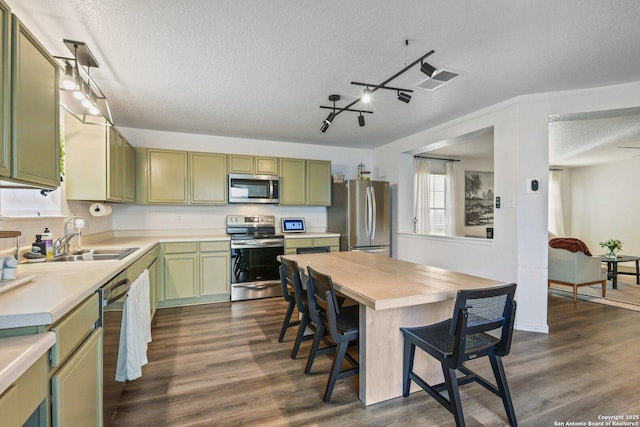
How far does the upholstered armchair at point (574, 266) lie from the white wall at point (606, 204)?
371cm

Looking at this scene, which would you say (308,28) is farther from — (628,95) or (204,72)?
(628,95)

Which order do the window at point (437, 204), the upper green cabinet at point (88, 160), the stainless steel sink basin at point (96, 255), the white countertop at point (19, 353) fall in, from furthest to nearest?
the window at point (437, 204) → the upper green cabinet at point (88, 160) → the stainless steel sink basin at point (96, 255) → the white countertop at point (19, 353)

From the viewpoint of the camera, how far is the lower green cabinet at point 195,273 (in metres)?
3.82

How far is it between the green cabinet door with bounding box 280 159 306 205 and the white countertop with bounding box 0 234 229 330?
2857mm

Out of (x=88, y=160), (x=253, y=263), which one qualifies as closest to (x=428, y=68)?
(x=88, y=160)

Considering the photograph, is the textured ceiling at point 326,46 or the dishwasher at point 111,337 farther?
the textured ceiling at point 326,46

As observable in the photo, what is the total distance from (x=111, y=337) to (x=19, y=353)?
2.92 ft

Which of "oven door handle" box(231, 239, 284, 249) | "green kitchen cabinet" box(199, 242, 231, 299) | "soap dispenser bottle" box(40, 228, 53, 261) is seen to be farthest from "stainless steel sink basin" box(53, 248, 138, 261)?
"oven door handle" box(231, 239, 284, 249)

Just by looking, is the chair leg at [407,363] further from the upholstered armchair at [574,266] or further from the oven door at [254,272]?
the upholstered armchair at [574,266]

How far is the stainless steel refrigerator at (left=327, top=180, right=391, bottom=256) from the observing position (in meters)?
4.70

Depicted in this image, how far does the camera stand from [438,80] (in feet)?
8.90

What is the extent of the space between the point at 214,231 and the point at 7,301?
3578mm

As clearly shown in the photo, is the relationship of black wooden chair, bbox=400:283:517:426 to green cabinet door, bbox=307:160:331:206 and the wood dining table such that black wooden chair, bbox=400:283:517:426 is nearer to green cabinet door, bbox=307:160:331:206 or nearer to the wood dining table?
the wood dining table

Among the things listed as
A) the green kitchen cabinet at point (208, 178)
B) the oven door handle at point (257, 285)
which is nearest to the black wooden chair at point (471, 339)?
the oven door handle at point (257, 285)
